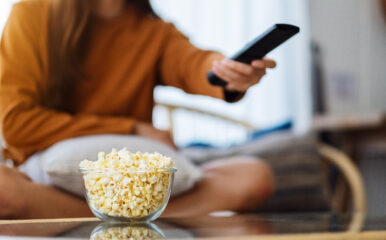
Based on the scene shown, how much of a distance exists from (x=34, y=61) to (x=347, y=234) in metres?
0.77

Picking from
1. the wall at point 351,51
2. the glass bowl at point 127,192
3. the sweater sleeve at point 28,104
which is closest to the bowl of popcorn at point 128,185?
the glass bowl at point 127,192

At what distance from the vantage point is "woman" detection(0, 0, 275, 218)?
81 cm

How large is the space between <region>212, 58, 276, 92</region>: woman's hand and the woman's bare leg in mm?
217

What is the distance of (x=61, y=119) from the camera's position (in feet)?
3.19

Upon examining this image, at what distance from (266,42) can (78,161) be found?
406mm

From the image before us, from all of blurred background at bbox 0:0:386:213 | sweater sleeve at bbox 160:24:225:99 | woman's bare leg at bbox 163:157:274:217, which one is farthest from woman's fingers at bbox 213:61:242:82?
blurred background at bbox 0:0:386:213

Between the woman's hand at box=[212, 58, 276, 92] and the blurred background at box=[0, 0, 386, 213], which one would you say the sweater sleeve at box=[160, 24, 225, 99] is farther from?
the blurred background at box=[0, 0, 386, 213]

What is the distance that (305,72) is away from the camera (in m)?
2.72

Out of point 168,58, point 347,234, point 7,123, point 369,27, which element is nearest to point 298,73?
point 369,27

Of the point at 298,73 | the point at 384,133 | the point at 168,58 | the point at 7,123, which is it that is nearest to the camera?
the point at 7,123

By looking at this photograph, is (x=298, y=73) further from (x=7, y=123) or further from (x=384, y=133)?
(x=7, y=123)

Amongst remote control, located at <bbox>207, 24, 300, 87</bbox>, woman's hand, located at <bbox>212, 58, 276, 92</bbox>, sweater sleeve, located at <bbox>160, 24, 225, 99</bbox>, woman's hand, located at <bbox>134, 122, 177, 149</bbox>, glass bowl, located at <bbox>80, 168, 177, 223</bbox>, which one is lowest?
glass bowl, located at <bbox>80, 168, 177, 223</bbox>

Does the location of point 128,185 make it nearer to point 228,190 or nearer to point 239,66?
point 239,66

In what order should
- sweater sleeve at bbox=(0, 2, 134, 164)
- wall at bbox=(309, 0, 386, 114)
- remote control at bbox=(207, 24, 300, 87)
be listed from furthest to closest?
wall at bbox=(309, 0, 386, 114) < sweater sleeve at bbox=(0, 2, 134, 164) < remote control at bbox=(207, 24, 300, 87)
